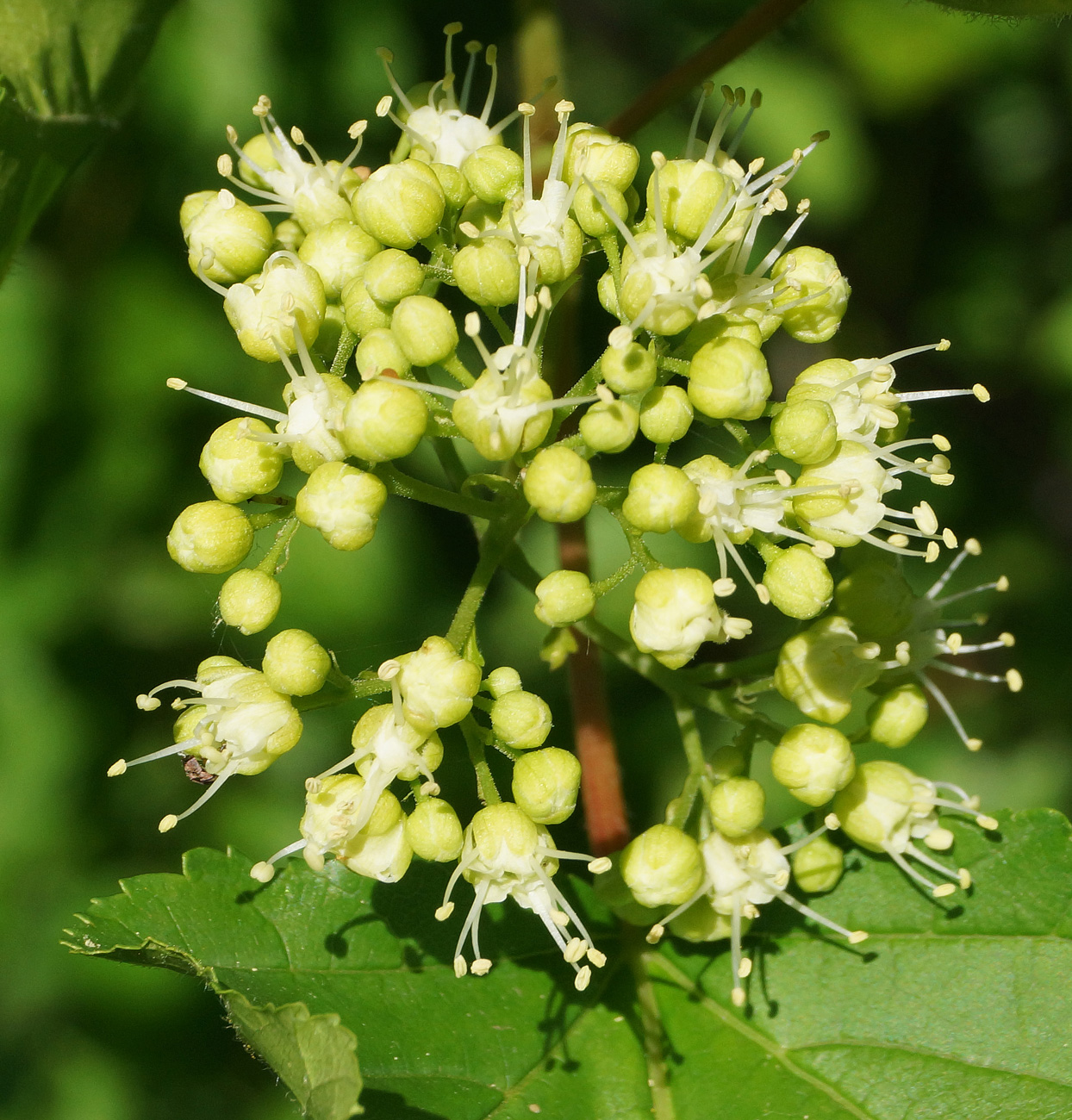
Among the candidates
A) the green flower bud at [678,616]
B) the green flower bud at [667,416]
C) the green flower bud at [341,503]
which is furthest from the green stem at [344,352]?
the green flower bud at [678,616]

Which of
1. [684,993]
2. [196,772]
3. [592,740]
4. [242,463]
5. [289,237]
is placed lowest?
[684,993]

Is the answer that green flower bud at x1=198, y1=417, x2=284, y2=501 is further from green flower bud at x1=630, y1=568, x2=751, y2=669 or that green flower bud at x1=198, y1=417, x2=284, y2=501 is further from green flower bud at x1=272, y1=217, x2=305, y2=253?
green flower bud at x1=630, y1=568, x2=751, y2=669

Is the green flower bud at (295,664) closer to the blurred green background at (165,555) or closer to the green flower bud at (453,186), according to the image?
the green flower bud at (453,186)

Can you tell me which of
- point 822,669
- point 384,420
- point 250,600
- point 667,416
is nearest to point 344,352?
point 384,420

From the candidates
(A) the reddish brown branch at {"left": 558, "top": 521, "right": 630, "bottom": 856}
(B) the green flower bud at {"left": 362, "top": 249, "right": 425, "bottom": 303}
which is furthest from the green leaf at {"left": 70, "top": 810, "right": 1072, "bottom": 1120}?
(B) the green flower bud at {"left": 362, "top": 249, "right": 425, "bottom": 303}

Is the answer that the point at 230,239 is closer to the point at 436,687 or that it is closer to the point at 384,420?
the point at 384,420

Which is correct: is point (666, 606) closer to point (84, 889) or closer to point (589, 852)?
point (589, 852)
